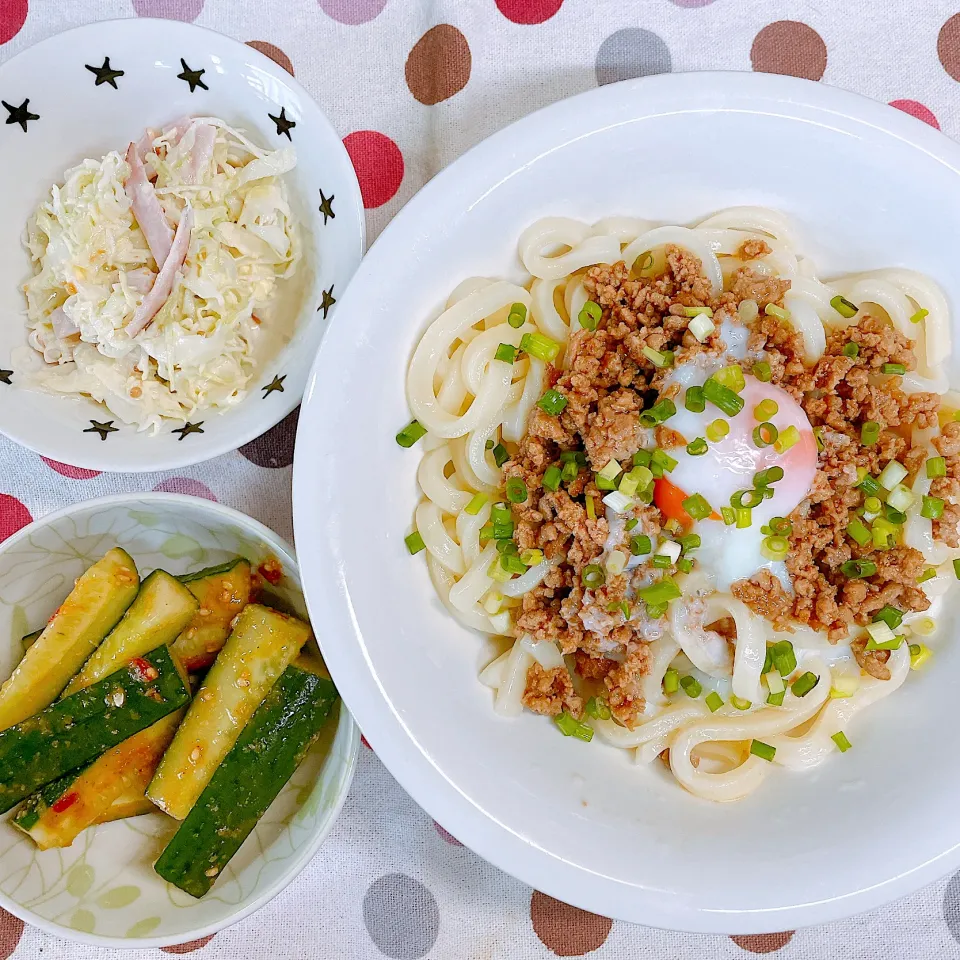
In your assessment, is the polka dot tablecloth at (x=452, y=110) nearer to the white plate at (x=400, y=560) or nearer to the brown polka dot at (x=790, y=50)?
the brown polka dot at (x=790, y=50)

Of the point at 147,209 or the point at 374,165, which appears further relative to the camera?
the point at 374,165

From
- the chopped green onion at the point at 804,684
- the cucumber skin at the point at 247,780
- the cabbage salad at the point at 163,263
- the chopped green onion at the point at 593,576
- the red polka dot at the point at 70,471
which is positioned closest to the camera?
the chopped green onion at the point at 593,576

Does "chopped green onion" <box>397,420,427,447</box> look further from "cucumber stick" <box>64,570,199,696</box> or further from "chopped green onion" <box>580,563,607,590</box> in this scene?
"cucumber stick" <box>64,570,199,696</box>

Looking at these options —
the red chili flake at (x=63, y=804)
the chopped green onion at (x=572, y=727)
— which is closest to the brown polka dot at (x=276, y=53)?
the chopped green onion at (x=572, y=727)

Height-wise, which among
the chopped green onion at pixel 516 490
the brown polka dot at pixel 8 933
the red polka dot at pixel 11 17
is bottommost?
the brown polka dot at pixel 8 933

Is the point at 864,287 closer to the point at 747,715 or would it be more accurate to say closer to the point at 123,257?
the point at 747,715

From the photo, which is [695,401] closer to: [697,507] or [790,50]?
[697,507]

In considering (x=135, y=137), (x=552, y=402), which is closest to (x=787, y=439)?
(x=552, y=402)
